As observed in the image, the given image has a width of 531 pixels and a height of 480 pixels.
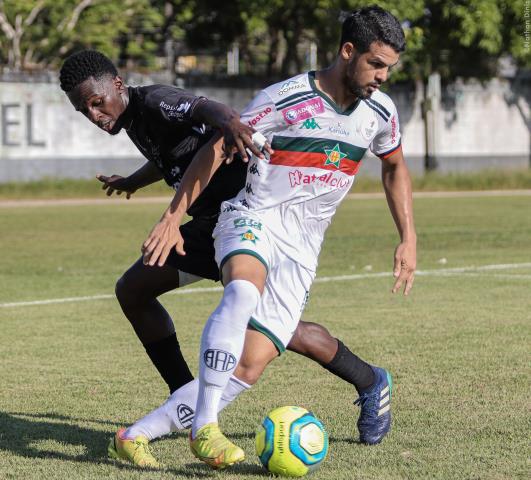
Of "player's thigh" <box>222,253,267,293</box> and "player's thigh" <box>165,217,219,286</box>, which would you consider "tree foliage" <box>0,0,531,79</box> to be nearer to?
"player's thigh" <box>165,217,219,286</box>

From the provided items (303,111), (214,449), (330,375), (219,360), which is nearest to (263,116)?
(303,111)

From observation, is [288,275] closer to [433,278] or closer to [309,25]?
Result: [433,278]

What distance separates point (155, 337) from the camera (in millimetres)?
6461

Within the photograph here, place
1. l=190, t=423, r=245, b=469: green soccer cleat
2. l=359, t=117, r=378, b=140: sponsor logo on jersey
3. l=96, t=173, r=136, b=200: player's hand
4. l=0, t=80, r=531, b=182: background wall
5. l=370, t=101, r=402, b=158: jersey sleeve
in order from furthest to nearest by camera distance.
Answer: l=0, t=80, r=531, b=182: background wall < l=96, t=173, r=136, b=200: player's hand < l=370, t=101, r=402, b=158: jersey sleeve < l=359, t=117, r=378, b=140: sponsor logo on jersey < l=190, t=423, r=245, b=469: green soccer cleat

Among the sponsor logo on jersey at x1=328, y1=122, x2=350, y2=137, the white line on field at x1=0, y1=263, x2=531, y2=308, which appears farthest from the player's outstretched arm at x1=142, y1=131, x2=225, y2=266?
the white line on field at x1=0, y1=263, x2=531, y2=308

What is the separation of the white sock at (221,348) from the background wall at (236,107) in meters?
34.0

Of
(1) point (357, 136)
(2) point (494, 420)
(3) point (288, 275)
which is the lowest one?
(2) point (494, 420)

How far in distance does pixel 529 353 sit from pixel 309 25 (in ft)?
109

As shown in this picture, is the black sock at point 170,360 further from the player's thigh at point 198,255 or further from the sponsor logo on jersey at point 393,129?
the sponsor logo on jersey at point 393,129

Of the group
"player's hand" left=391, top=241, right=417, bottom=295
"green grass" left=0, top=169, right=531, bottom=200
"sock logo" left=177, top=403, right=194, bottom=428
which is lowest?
"green grass" left=0, top=169, right=531, bottom=200

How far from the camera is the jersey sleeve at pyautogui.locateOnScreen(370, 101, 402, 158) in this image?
5.82m

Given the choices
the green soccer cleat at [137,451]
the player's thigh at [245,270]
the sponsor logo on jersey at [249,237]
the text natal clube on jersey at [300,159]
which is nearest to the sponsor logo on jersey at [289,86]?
the text natal clube on jersey at [300,159]

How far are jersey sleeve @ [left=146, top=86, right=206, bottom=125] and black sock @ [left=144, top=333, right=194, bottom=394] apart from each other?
4.29 ft

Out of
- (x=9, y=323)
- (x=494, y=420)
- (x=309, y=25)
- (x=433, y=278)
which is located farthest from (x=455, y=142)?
(x=494, y=420)
